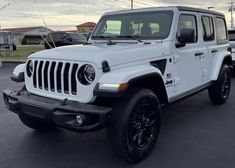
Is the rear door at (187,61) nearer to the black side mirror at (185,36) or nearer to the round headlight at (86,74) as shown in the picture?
the black side mirror at (185,36)

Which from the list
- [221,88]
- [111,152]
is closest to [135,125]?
[111,152]

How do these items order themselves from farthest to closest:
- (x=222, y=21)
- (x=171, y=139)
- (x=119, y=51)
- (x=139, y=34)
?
(x=222, y=21)
(x=139, y=34)
(x=171, y=139)
(x=119, y=51)

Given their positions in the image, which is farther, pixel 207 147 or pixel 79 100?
pixel 207 147

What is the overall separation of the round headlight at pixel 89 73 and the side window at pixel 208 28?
2.93 m

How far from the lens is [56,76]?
4.19 meters

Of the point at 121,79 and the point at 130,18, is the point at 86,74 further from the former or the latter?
the point at 130,18

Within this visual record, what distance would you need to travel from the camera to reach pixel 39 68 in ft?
14.6

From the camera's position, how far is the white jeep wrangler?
3880mm

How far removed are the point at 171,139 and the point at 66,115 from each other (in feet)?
6.07

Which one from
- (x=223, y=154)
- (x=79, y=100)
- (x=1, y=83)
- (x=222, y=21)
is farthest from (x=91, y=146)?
(x=1, y=83)

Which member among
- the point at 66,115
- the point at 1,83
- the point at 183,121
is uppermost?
the point at 66,115

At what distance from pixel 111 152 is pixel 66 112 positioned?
1.02 metres

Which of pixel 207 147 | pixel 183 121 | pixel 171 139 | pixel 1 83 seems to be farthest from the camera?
pixel 1 83

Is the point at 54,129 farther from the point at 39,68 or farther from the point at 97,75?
the point at 97,75
